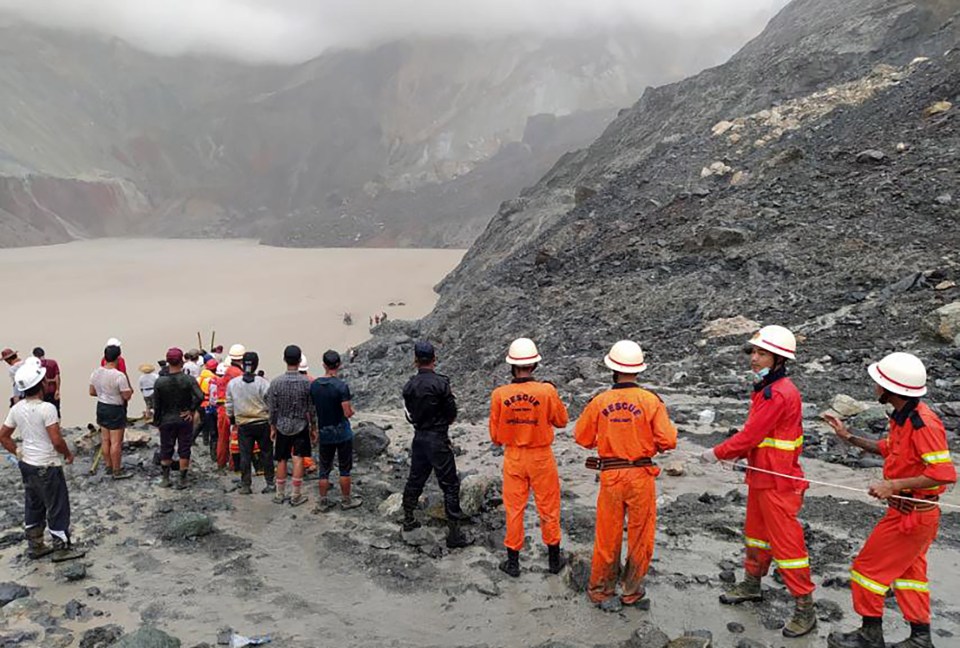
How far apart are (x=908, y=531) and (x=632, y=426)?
1375mm

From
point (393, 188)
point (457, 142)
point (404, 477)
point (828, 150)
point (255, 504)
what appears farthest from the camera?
point (457, 142)

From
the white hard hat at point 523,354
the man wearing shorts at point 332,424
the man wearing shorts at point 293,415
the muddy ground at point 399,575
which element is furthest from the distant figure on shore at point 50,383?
the white hard hat at point 523,354

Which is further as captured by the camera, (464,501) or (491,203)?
(491,203)

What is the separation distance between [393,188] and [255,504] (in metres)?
86.7

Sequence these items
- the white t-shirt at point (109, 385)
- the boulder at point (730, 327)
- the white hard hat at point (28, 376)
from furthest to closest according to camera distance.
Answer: the boulder at point (730, 327) → the white t-shirt at point (109, 385) → the white hard hat at point (28, 376)

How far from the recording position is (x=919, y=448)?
316cm

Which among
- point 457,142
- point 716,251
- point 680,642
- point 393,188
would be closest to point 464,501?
point 680,642

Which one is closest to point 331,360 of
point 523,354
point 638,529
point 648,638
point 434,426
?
point 434,426

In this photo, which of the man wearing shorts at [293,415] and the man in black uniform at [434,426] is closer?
the man in black uniform at [434,426]

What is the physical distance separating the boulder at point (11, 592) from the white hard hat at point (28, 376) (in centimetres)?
133

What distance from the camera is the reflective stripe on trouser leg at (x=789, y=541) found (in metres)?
3.54

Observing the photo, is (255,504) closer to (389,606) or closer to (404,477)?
(404,477)

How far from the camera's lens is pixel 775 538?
357 centimetres

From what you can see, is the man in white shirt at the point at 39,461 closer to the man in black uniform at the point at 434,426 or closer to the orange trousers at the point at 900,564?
the man in black uniform at the point at 434,426
